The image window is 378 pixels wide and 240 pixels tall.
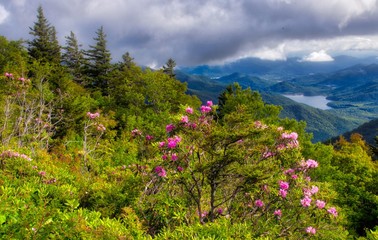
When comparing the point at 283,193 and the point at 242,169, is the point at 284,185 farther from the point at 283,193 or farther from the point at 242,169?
the point at 242,169

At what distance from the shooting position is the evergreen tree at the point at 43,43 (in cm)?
3856

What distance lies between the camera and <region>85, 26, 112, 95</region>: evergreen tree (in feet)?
Result: 134

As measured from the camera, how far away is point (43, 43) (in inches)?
1559

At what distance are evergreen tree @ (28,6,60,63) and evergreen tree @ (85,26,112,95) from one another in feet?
14.6

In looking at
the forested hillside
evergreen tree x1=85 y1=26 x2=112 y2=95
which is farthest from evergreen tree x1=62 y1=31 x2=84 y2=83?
the forested hillside

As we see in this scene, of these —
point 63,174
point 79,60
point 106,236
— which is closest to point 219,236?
point 106,236

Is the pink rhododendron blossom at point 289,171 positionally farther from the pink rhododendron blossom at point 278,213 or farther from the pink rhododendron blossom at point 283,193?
the pink rhododendron blossom at point 278,213

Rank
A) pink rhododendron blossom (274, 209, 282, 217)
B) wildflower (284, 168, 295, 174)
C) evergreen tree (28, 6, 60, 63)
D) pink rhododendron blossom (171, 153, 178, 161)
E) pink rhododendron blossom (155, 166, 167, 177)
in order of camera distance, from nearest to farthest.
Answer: pink rhododendron blossom (171, 153, 178, 161)
pink rhododendron blossom (155, 166, 167, 177)
wildflower (284, 168, 295, 174)
pink rhododendron blossom (274, 209, 282, 217)
evergreen tree (28, 6, 60, 63)

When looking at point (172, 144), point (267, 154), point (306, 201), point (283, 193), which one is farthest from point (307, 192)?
point (172, 144)

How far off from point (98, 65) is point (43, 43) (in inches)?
301

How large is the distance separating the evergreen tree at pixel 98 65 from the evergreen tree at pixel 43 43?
14.6 ft

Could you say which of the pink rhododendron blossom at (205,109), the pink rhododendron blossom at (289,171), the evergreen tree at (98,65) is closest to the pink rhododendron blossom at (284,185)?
the pink rhododendron blossom at (289,171)

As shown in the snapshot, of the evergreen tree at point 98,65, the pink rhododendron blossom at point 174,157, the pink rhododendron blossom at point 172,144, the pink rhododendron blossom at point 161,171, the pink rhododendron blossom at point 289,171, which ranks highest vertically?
the evergreen tree at point 98,65

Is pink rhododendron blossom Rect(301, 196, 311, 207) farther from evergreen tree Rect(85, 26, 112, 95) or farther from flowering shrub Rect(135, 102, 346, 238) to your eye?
evergreen tree Rect(85, 26, 112, 95)
